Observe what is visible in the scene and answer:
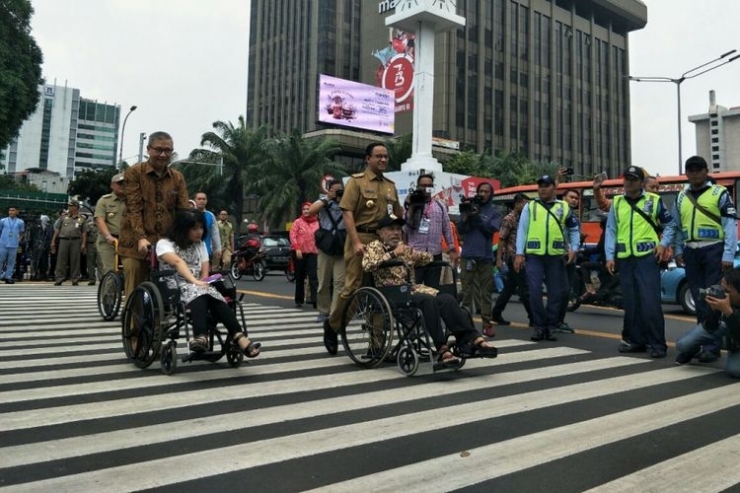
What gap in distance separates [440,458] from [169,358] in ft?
8.07

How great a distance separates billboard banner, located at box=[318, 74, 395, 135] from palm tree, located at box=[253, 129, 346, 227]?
1437 centimetres

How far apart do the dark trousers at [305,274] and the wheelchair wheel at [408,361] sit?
480 centimetres

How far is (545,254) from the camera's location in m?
7.02

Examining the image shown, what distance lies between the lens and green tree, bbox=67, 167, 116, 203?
51625 mm

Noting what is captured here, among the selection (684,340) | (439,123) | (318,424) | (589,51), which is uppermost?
(589,51)

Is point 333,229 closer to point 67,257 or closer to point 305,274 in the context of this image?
point 305,274

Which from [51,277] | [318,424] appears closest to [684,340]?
[318,424]

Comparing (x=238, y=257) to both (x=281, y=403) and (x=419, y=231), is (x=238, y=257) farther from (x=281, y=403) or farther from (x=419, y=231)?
(x=281, y=403)

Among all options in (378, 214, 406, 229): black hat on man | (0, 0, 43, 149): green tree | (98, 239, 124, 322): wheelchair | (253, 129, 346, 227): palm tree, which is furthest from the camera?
(253, 129, 346, 227): palm tree

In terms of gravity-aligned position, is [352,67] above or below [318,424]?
above

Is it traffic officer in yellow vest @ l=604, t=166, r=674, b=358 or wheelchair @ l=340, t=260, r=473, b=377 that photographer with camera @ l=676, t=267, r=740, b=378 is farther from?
wheelchair @ l=340, t=260, r=473, b=377

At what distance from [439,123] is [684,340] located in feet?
219

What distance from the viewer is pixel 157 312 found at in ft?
15.4

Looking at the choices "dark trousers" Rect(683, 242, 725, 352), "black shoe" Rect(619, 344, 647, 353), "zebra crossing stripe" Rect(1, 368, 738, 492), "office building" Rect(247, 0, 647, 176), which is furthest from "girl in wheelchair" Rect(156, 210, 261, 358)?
"office building" Rect(247, 0, 647, 176)
